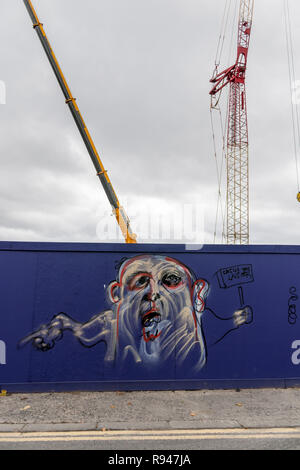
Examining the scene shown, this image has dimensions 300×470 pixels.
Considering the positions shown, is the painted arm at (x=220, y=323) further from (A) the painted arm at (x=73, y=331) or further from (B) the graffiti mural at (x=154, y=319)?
(A) the painted arm at (x=73, y=331)

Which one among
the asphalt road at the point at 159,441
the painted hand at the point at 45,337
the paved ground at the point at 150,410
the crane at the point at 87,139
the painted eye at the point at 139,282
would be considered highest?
the crane at the point at 87,139

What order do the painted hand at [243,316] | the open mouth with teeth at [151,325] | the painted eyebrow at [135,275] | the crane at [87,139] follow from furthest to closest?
the crane at [87,139], the painted hand at [243,316], the painted eyebrow at [135,275], the open mouth with teeth at [151,325]

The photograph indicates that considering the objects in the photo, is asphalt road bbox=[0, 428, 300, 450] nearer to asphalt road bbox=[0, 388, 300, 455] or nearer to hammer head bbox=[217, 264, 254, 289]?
asphalt road bbox=[0, 388, 300, 455]

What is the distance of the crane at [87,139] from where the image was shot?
14492 millimetres

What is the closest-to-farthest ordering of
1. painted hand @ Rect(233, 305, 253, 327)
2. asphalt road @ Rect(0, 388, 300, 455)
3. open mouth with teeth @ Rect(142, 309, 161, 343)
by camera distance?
1. asphalt road @ Rect(0, 388, 300, 455)
2. open mouth with teeth @ Rect(142, 309, 161, 343)
3. painted hand @ Rect(233, 305, 253, 327)

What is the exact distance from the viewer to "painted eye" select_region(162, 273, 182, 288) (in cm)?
601

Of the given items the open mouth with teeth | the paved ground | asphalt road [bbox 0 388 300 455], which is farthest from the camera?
the open mouth with teeth

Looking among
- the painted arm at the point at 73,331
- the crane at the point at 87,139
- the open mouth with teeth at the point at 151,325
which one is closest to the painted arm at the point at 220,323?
the open mouth with teeth at the point at 151,325

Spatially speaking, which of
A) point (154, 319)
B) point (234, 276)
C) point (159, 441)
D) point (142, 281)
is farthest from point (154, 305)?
point (159, 441)

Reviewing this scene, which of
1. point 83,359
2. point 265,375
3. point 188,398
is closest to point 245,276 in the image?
point 265,375

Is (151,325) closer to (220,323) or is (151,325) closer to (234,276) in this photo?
(220,323)

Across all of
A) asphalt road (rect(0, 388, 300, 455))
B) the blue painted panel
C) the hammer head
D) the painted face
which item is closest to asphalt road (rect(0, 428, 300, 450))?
asphalt road (rect(0, 388, 300, 455))

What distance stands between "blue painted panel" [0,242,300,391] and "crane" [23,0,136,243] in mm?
8498

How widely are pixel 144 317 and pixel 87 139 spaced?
35.9 feet
